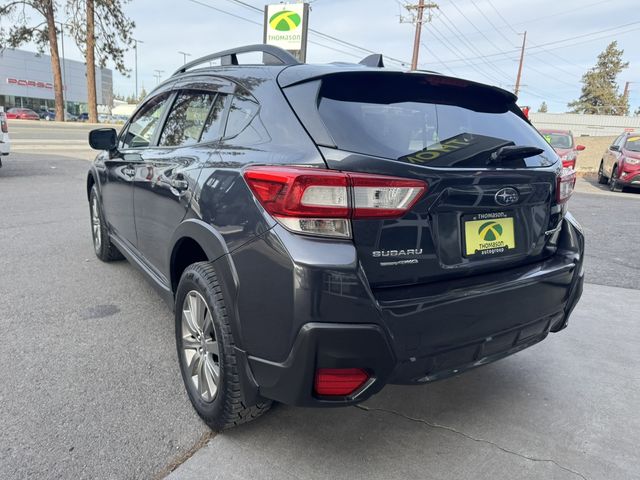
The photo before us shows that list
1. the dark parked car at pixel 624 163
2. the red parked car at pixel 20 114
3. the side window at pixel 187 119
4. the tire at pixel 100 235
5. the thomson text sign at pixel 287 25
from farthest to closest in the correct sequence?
the red parked car at pixel 20 114, the thomson text sign at pixel 287 25, the dark parked car at pixel 624 163, the tire at pixel 100 235, the side window at pixel 187 119

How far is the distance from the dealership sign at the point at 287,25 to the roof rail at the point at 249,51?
14129 mm

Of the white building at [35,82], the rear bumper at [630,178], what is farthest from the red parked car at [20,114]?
the rear bumper at [630,178]

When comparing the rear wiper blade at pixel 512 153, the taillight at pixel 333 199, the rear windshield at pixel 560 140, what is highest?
the rear windshield at pixel 560 140

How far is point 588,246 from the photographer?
6.37 metres

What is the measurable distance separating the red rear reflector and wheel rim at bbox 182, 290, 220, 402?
579 mm

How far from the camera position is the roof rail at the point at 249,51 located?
246 cm

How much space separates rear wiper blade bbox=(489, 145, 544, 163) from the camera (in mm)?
2143

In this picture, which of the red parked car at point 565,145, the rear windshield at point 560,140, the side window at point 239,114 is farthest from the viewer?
the rear windshield at point 560,140

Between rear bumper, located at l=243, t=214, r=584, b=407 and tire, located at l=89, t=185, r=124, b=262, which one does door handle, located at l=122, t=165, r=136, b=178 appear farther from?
rear bumper, located at l=243, t=214, r=584, b=407

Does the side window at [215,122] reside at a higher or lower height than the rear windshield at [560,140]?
lower

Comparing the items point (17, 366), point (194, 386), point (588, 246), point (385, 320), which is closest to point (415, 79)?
point (385, 320)

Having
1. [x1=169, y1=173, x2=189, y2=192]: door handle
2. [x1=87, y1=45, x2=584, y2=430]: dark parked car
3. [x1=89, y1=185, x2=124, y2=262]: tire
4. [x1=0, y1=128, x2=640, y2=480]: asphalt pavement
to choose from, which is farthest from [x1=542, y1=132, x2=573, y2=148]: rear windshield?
[x1=169, y1=173, x2=189, y2=192]: door handle

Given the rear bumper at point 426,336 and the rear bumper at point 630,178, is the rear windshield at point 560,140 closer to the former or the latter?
the rear bumper at point 630,178

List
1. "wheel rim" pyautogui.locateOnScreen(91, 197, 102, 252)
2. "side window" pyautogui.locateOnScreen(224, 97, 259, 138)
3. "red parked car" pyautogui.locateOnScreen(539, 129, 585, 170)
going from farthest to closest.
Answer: "red parked car" pyautogui.locateOnScreen(539, 129, 585, 170), "wheel rim" pyautogui.locateOnScreen(91, 197, 102, 252), "side window" pyautogui.locateOnScreen(224, 97, 259, 138)
